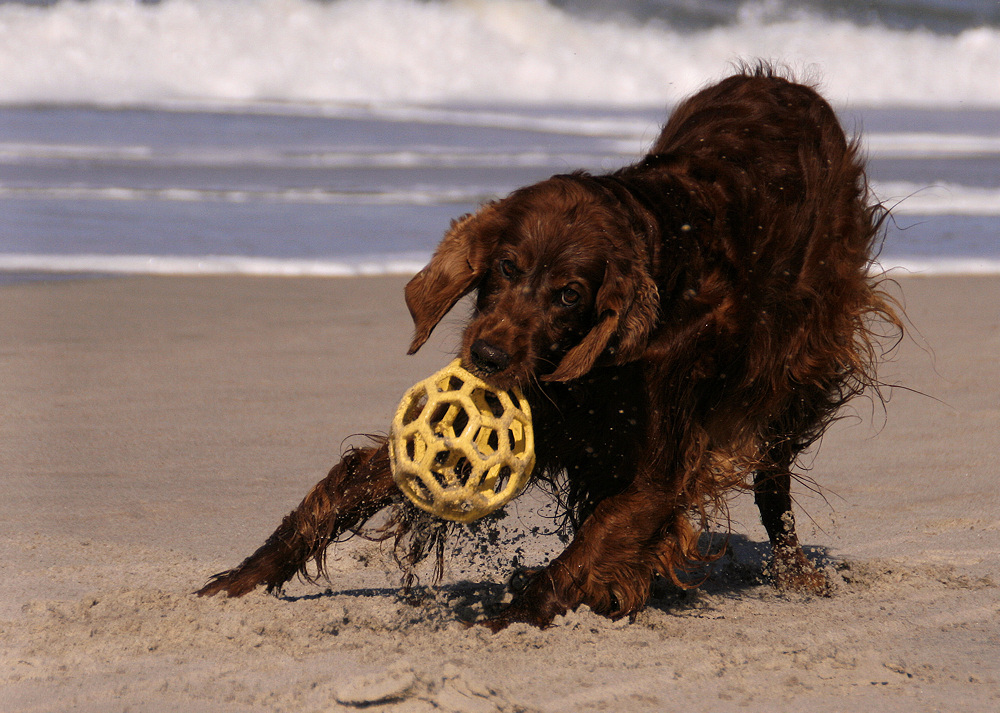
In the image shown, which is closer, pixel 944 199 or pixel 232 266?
pixel 232 266

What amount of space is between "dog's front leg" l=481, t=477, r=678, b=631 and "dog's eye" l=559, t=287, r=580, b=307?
1.66ft

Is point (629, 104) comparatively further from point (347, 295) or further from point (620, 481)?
point (620, 481)

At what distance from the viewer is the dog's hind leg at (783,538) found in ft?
10.6

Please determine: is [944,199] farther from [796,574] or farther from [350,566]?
[350,566]

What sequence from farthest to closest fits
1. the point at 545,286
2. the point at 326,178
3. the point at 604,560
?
the point at 326,178
the point at 604,560
the point at 545,286

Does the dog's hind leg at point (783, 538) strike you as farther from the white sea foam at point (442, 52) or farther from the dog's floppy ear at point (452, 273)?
the white sea foam at point (442, 52)

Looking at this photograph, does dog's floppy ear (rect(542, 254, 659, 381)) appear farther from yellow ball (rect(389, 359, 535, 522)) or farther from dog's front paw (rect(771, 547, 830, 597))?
dog's front paw (rect(771, 547, 830, 597))

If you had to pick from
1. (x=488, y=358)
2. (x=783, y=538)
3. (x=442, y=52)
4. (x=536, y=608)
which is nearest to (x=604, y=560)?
(x=536, y=608)

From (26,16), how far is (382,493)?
19.4 meters

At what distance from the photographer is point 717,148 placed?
2959mm

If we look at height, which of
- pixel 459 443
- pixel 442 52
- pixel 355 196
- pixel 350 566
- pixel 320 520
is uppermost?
pixel 442 52

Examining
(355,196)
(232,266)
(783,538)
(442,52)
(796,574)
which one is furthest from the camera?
(442,52)

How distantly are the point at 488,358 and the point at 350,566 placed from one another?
121 cm

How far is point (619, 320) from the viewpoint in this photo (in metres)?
2.45
